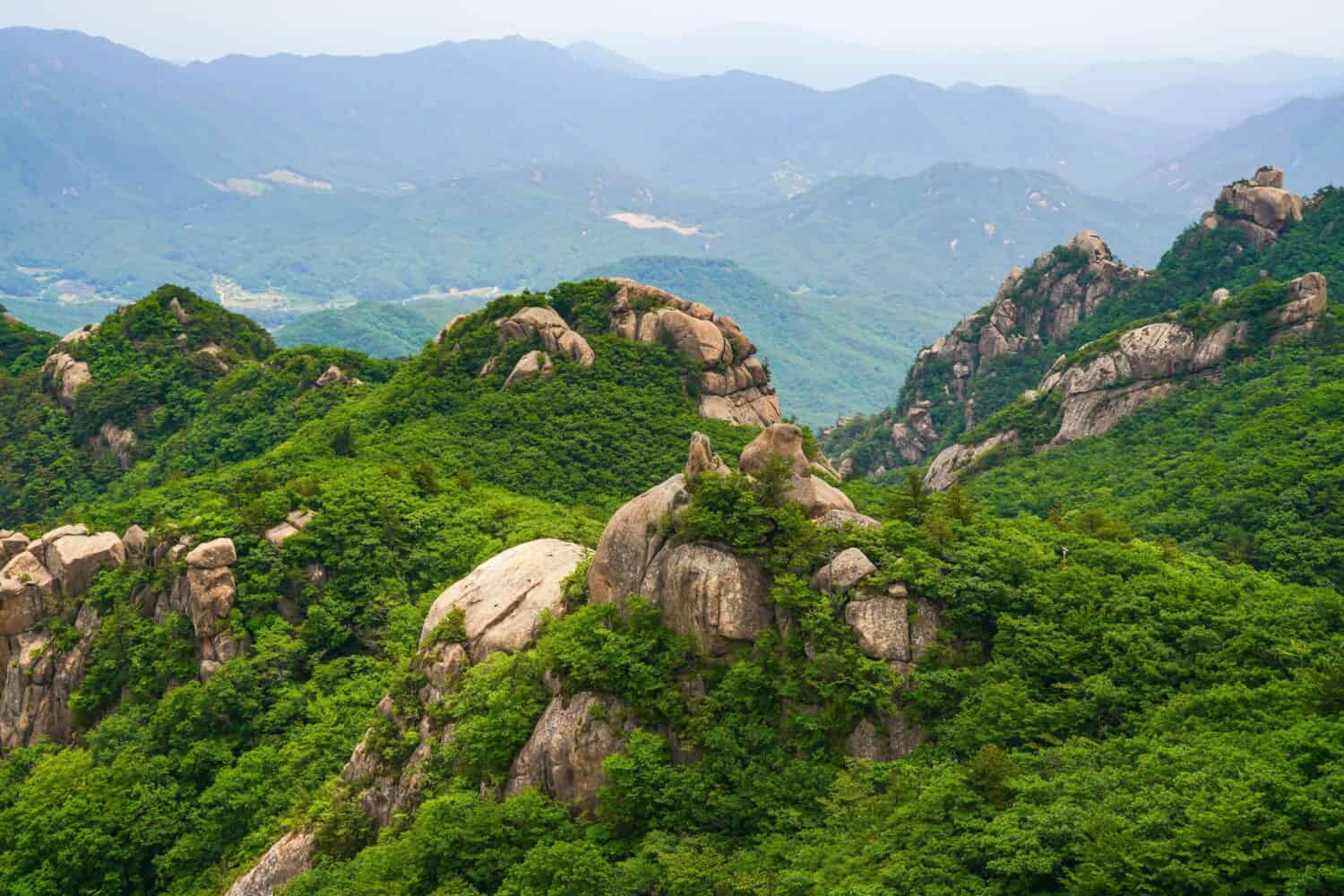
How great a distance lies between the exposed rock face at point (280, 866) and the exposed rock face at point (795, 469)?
14589 millimetres

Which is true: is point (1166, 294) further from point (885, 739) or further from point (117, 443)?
point (117, 443)

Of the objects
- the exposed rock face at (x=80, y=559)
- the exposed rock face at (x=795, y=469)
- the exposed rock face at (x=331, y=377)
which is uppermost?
the exposed rock face at (x=795, y=469)

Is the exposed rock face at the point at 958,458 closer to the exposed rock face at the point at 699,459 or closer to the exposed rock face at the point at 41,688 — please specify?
the exposed rock face at the point at 699,459

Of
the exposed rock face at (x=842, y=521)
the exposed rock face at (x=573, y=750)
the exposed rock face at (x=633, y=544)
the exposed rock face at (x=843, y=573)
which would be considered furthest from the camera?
the exposed rock face at (x=842, y=521)

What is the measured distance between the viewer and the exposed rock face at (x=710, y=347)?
55.7 metres

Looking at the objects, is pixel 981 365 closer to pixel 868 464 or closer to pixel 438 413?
pixel 868 464

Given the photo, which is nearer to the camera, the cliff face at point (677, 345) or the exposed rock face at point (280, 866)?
the exposed rock face at point (280, 866)

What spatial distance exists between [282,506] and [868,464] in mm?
64435

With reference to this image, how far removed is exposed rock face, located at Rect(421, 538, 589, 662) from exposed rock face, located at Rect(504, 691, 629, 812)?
149 inches

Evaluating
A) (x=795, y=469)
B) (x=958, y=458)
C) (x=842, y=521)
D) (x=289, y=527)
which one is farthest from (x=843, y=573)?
(x=958, y=458)

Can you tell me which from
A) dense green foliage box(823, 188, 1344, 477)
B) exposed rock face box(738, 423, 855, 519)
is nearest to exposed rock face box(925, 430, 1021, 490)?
dense green foliage box(823, 188, 1344, 477)

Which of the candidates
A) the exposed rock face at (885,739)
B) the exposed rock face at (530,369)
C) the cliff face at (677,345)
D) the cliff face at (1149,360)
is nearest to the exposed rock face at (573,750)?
the exposed rock face at (885,739)

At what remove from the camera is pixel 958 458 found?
2911 inches

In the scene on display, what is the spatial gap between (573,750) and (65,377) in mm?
52747
